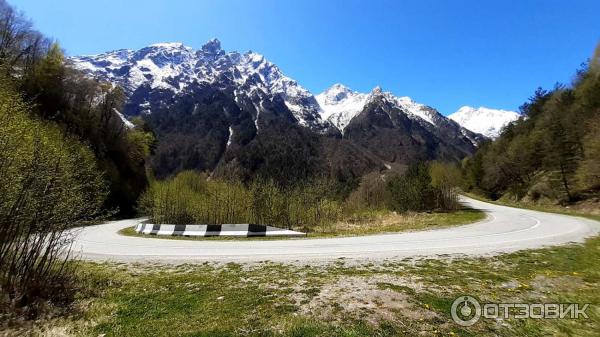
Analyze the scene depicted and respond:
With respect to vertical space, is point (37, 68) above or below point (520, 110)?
below

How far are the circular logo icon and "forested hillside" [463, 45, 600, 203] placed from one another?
118 feet

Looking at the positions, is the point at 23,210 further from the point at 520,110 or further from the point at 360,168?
the point at 360,168

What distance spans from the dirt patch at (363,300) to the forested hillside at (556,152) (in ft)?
120

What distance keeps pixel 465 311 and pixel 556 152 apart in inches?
1852

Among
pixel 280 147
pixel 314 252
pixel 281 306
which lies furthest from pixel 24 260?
pixel 280 147

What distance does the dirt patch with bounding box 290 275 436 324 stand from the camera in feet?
24.0

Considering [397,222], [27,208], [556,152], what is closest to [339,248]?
[27,208]

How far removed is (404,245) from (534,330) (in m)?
9.67

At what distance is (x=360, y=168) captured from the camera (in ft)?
609

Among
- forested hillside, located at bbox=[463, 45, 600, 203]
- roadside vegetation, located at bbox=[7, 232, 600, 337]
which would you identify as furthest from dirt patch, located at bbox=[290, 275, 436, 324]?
forested hillside, located at bbox=[463, 45, 600, 203]

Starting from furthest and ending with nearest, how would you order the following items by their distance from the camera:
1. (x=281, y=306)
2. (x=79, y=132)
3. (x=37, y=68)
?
(x=79, y=132) < (x=37, y=68) < (x=281, y=306)

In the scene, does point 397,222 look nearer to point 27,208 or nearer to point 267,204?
point 267,204

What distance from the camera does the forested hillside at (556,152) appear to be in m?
38.8

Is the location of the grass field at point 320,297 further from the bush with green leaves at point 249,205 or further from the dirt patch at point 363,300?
the bush with green leaves at point 249,205
